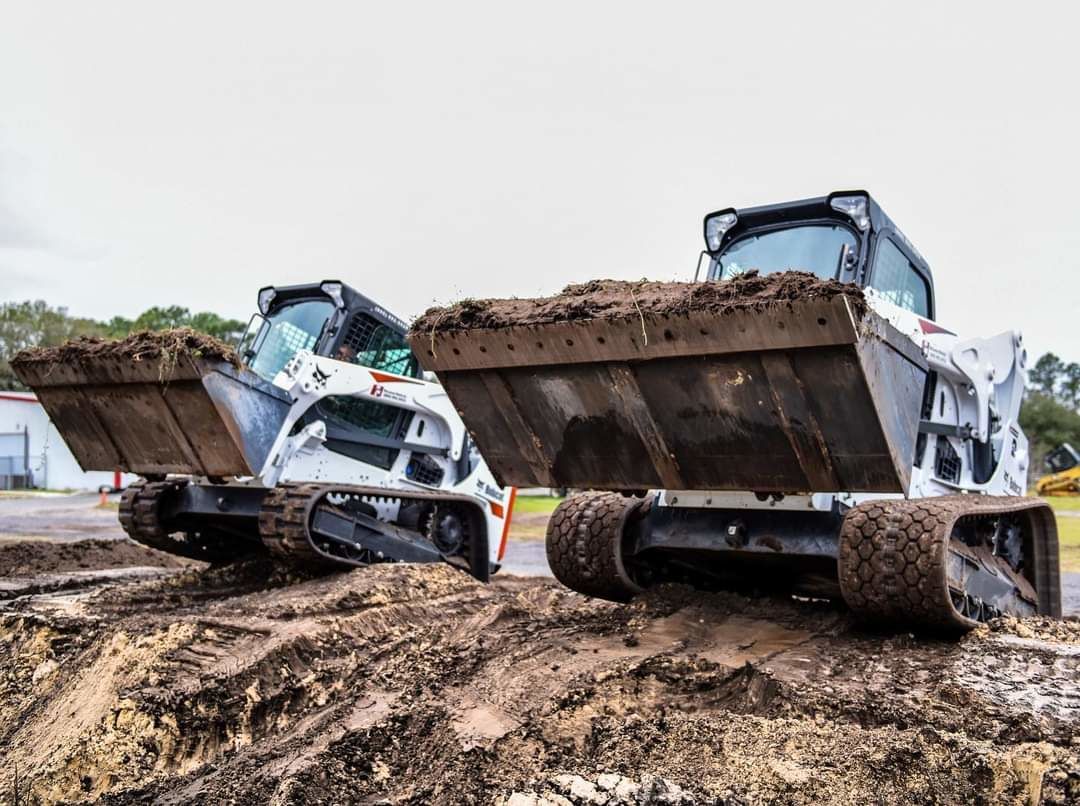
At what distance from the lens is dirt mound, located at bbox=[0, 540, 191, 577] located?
10453mm

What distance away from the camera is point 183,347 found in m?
7.42

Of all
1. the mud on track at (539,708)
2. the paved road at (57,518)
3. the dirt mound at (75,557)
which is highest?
the mud on track at (539,708)

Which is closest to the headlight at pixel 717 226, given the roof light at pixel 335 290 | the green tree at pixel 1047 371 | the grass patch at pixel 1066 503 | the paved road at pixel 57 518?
the roof light at pixel 335 290

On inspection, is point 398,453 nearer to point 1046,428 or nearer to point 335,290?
point 335,290

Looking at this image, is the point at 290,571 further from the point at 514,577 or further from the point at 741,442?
the point at 741,442

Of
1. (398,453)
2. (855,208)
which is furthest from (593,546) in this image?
(398,453)

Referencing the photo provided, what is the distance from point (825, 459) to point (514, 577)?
667cm

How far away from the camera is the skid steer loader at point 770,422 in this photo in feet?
14.9

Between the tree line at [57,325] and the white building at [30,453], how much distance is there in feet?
32.4

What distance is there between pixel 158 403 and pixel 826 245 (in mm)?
5157

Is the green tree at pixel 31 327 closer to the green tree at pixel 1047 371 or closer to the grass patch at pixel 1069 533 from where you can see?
the grass patch at pixel 1069 533

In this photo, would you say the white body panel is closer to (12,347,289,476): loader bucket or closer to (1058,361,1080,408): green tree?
(12,347,289,476): loader bucket

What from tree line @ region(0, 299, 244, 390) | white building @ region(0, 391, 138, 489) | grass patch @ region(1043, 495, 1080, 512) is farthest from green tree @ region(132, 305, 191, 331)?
grass patch @ region(1043, 495, 1080, 512)

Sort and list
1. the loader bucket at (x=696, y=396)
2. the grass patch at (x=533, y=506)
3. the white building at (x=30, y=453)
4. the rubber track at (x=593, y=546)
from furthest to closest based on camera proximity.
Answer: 1. the white building at (x=30, y=453)
2. the grass patch at (x=533, y=506)
3. the rubber track at (x=593, y=546)
4. the loader bucket at (x=696, y=396)
